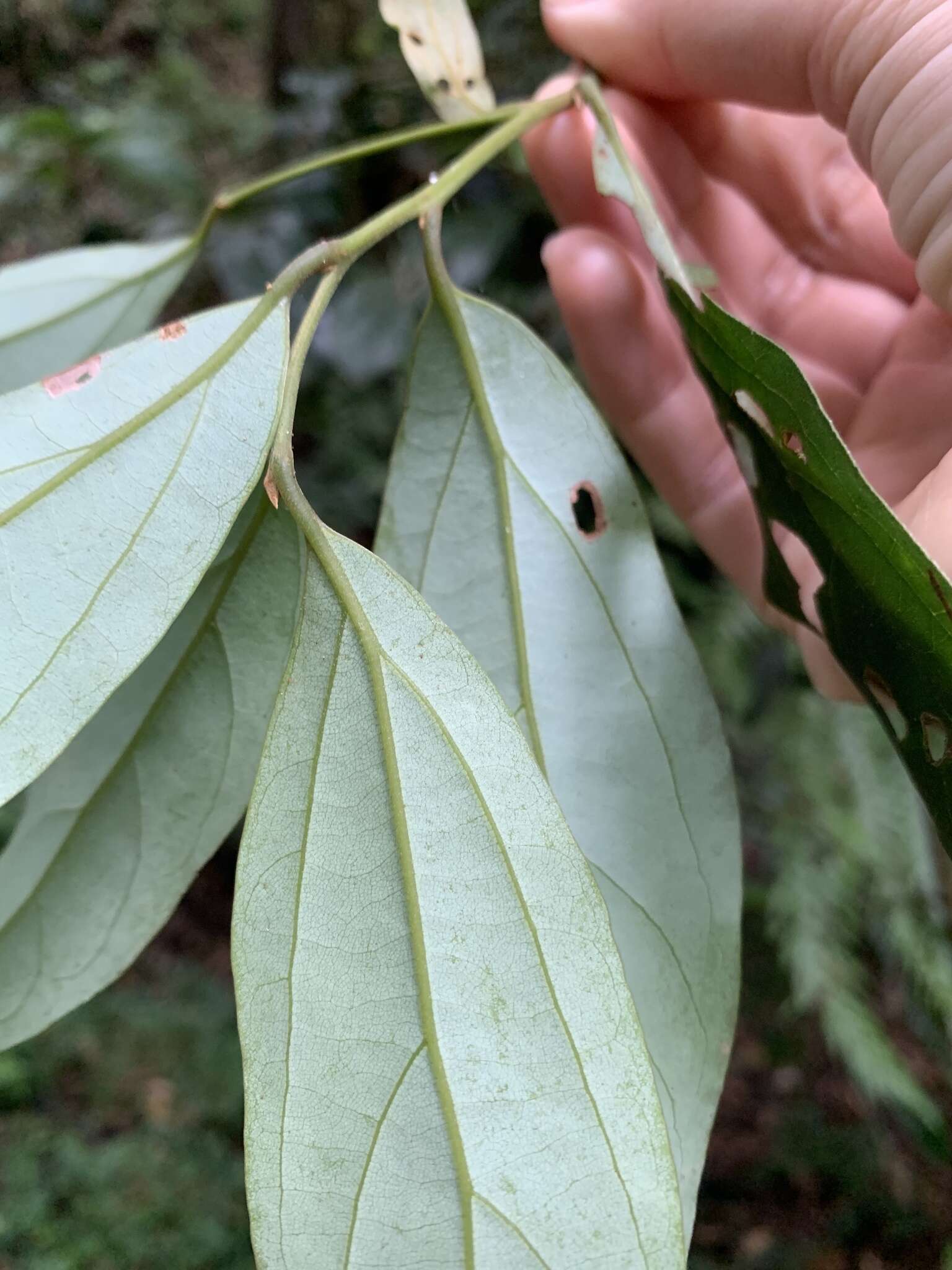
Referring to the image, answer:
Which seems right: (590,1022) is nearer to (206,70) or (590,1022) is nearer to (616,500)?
(616,500)

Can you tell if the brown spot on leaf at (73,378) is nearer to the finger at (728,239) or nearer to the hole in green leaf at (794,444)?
the hole in green leaf at (794,444)

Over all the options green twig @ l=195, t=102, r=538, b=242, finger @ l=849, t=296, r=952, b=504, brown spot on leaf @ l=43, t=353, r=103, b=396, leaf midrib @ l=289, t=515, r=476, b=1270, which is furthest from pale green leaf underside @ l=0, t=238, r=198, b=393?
finger @ l=849, t=296, r=952, b=504

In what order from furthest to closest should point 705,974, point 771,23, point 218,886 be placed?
point 218,886
point 771,23
point 705,974

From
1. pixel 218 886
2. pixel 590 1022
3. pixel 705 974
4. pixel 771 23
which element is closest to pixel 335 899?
pixel 590 1022

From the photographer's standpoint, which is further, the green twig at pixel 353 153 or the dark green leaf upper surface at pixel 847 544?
the green twig at pixel 353 153

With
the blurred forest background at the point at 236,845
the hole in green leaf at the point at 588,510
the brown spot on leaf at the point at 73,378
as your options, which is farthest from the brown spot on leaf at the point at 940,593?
the blurred forest background at the point at 236,845

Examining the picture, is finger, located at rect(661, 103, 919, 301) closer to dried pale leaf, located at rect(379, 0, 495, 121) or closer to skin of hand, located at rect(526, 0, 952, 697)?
skin of hand, located at rect(526, 0, 952, 697)
